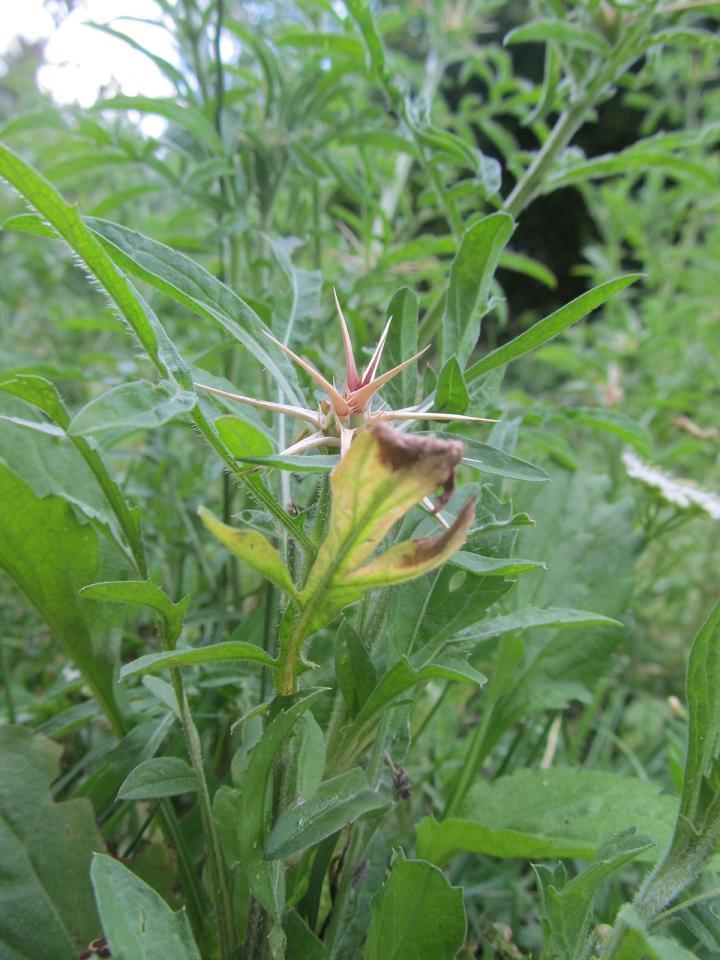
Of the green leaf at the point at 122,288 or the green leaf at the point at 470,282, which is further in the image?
the green leaf at the point at 470,282

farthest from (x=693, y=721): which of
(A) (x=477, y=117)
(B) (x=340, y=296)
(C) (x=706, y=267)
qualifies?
(C) (x=706, y=267)

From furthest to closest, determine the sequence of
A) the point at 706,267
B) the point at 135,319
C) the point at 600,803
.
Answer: the point at 706,267
the point at 600,803
the point at 135,319

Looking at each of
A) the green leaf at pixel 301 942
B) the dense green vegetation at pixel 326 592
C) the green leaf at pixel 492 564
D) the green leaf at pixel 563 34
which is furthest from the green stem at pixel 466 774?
the green leaf at pixel 563 34

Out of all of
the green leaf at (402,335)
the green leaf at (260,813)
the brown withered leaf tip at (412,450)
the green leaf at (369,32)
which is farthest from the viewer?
the green leaf at (369,32)

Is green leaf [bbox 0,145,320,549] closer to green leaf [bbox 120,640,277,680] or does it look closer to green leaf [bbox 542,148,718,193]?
green leaf [bbox 120,640,277,680]

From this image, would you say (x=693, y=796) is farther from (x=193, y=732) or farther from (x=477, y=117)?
(x=477, y=117)

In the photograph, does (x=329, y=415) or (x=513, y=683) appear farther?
(x=513, y=683)

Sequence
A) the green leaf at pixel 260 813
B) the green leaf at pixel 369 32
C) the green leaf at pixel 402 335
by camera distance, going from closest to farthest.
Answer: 1. the green leaf at pixel 260 813
2. the green leaf at pixel 402 335
3. the green leaf at pixel 369 32

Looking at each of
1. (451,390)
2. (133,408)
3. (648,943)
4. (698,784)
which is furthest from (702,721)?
(133,408)

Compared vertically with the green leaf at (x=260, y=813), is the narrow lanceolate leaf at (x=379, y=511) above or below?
above

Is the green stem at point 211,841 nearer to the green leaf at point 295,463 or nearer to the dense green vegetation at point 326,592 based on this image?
the dense green vegetation at point 326,592
